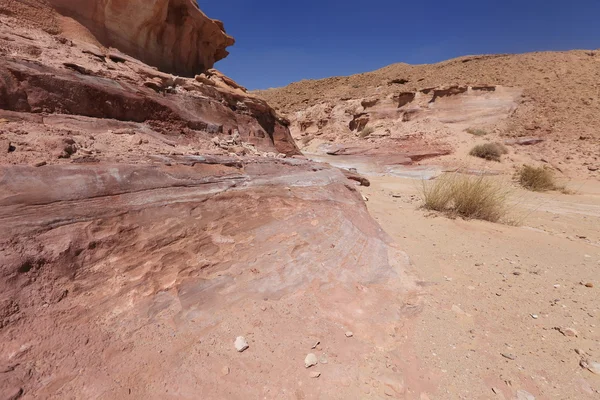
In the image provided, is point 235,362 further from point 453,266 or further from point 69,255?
point 453,266

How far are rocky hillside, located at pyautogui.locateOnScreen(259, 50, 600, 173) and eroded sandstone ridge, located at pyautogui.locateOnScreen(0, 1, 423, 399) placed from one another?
12764 mm

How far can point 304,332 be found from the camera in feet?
5.75

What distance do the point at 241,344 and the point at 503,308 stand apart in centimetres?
194

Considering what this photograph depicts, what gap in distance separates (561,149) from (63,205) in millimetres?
16287

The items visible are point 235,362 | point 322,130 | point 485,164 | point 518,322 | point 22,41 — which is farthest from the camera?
point 322,130

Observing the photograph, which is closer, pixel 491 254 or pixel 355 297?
pixel 355 297

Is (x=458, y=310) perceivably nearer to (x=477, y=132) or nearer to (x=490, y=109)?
(x=477, y=132)

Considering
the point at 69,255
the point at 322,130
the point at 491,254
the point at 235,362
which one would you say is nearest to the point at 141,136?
the point at 69,255

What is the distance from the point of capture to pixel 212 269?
80.9 inches

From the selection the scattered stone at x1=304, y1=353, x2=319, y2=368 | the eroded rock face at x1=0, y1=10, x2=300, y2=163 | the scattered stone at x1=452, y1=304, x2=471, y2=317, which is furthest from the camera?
the eroded rock face at x1=0, y1=10, x2=300, y2=163

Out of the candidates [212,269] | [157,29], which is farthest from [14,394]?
[157,29]

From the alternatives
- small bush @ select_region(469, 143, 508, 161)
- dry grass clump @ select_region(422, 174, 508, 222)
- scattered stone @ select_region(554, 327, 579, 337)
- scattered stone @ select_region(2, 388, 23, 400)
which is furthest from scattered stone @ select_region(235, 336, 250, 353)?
small bush @ select_region(469, 143, 508, 161)

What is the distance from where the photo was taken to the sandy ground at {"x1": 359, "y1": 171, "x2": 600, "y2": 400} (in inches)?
60.6

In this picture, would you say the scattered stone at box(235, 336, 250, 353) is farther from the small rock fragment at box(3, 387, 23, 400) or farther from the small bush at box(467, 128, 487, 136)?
the small bush at box(467, 128, 487, 136)
